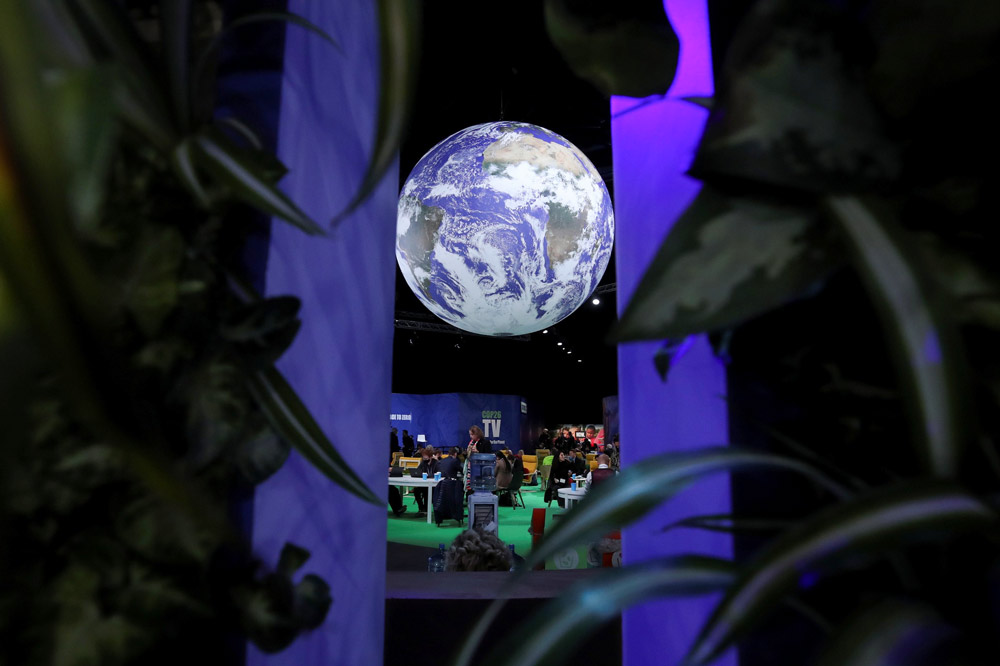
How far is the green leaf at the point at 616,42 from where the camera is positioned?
1.18 feet

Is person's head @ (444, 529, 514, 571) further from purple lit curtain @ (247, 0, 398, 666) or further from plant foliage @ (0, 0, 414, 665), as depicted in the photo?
plant foliage @ (0, 0, 414, 665)

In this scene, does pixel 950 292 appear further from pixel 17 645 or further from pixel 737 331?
pixel 17 645

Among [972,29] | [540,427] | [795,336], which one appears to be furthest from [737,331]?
[540,427]

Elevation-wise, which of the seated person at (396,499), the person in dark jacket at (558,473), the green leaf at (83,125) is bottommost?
the seated person at (396,499)

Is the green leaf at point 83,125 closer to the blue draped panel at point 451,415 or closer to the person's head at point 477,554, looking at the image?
the person's head at point 477,554

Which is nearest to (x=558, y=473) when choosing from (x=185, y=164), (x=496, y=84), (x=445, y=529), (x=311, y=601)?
(x=445, y=529)

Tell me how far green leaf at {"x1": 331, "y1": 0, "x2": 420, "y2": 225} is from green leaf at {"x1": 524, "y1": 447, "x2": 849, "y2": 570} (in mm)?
183

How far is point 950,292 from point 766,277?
7cm

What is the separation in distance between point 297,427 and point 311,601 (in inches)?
4.4

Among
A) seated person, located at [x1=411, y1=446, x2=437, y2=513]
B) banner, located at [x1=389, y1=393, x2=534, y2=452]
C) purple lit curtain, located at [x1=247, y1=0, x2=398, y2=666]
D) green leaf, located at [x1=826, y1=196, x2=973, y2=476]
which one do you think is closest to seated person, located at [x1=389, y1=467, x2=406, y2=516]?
seated person, located at [x1=411, y1=446, x2=437, y2=513]

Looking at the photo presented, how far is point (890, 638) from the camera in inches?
7.9

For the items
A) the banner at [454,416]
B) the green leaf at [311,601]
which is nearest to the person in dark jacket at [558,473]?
the banner at [454,416]

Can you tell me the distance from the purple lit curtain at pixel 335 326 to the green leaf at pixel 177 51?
11 centimetres

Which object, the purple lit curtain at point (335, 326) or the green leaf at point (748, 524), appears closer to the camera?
the green leaf at point (748, 524)
